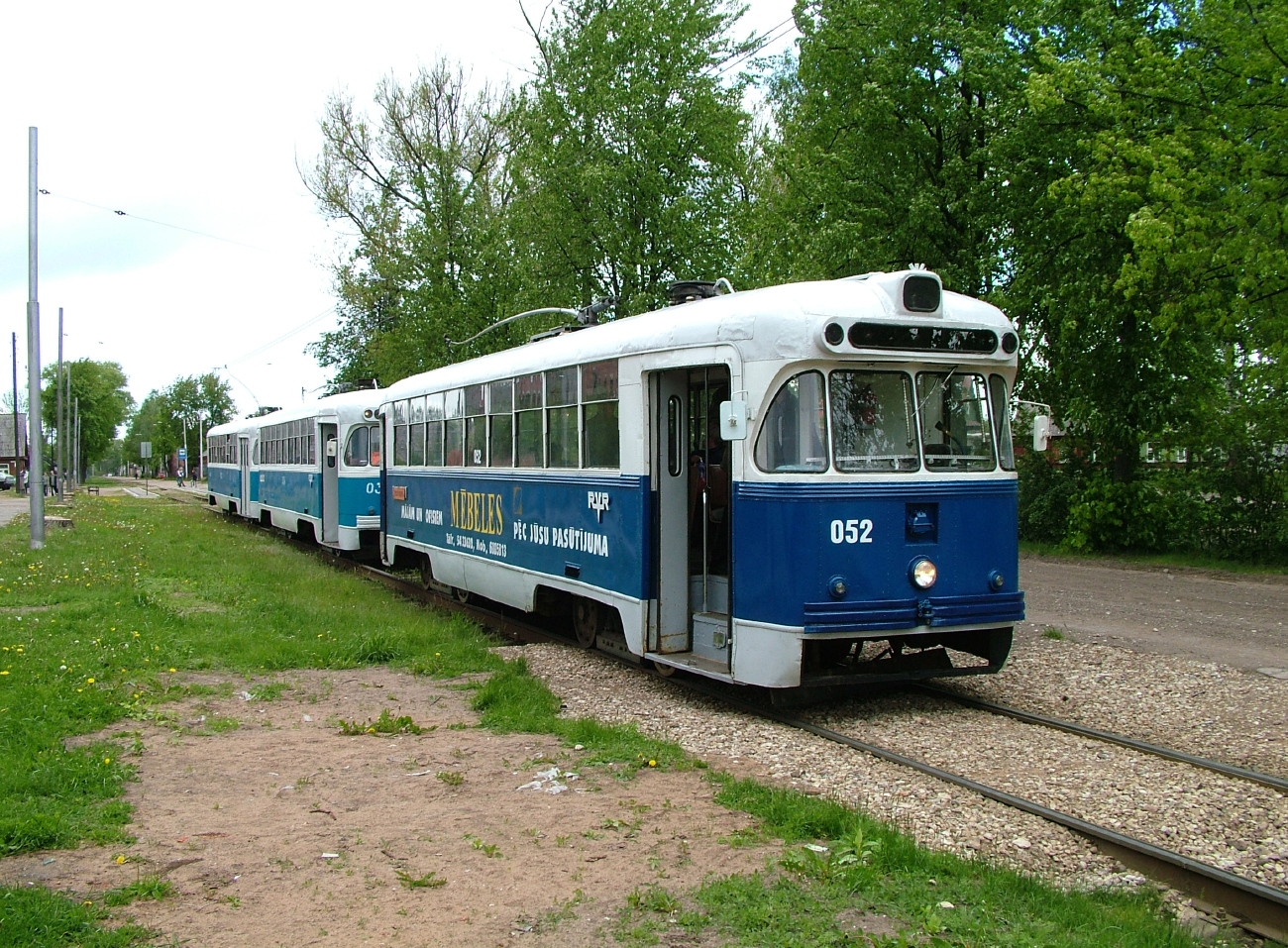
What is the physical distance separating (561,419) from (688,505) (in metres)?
2.01

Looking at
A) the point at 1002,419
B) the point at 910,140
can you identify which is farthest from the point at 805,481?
the point at 910,140

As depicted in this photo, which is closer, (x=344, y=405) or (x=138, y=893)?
(x=138, y=893)

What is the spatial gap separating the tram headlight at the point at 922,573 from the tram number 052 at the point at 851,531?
1.28 feet

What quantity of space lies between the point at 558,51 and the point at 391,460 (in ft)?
33.8

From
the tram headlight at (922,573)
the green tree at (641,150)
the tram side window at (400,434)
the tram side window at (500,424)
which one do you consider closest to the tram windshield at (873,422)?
the tram headlight at (922,573)

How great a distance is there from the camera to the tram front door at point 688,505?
8578 mm

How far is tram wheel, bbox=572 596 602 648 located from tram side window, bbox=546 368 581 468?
139cm

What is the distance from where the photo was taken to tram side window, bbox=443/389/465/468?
43.2ft

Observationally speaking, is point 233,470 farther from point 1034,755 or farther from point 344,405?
point 1034,755

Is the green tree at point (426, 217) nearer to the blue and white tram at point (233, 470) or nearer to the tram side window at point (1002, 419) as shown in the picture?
the blue and white tram at point (233, 470)

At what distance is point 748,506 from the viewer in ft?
24.9

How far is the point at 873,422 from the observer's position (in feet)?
25.0

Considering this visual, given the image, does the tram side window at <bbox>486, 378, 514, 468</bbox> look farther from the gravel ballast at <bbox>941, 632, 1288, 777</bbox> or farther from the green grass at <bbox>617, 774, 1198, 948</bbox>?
the green grass at <bbox>617, 774, 1198, 948</bbox>

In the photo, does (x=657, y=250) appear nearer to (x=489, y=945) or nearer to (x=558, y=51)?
(x=558, y=51)
